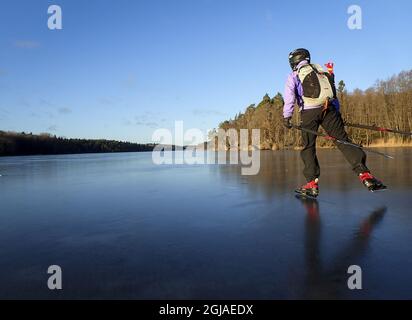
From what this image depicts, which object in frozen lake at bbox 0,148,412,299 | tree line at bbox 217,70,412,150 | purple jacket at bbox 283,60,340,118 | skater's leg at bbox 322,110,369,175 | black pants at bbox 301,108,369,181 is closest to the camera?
frozen lake at bbox 0,148,412,299

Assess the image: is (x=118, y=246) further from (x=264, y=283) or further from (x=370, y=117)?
(x=370, y=117)

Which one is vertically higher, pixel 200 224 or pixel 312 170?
pixel 312 170

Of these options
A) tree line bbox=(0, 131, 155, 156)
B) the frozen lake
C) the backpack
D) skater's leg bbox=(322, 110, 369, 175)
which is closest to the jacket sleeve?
the backpack

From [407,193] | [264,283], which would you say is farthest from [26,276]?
[407,193]

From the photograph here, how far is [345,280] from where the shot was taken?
1.66m

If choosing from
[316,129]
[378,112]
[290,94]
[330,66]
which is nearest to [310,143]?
[316,129]

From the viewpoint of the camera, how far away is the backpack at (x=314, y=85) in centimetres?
425

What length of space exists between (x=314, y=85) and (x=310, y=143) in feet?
2.59

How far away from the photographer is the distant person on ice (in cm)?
420

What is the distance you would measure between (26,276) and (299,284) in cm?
146

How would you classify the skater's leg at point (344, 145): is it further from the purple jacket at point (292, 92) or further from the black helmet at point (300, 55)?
the black helmet at point (300, 55)

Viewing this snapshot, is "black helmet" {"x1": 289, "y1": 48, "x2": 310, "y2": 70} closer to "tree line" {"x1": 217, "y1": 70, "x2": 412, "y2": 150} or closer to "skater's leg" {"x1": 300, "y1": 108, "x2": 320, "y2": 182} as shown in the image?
"skater's leg" {"x1": 300, "y1": 108, "x2": 320, "y2": 182}

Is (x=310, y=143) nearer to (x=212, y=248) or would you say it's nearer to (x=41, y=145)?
(x=212, y=248)

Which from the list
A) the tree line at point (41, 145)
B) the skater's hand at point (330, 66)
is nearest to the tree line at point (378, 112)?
the skater's hand at point (330, 66)
